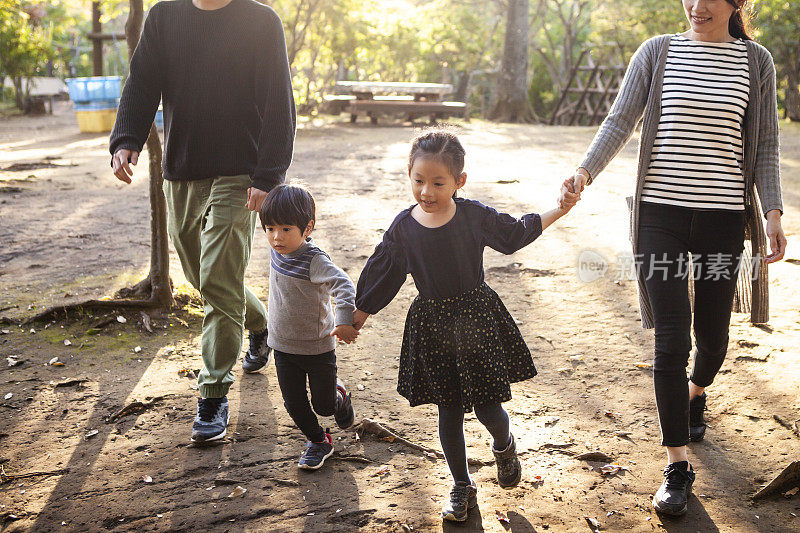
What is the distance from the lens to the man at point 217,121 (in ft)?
11.1

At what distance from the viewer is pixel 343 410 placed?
332 cm

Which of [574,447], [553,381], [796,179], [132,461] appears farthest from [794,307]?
[796,179]

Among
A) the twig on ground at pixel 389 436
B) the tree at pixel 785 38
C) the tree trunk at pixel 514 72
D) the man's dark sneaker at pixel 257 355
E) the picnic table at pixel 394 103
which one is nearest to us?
the twig on ground at pixel 389 436

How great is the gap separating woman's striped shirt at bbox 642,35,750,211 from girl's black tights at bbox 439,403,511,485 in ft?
3.35

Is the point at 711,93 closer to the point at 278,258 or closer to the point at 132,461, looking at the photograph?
the point at 278,258

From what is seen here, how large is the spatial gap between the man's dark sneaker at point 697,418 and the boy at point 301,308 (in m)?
1.55

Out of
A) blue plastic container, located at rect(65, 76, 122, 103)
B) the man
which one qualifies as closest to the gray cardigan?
the man

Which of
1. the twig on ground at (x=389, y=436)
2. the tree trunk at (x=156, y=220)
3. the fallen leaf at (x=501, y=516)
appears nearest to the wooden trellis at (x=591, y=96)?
the tree trunk at (x=156, y=220)

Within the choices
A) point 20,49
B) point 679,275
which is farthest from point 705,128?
point 20,49

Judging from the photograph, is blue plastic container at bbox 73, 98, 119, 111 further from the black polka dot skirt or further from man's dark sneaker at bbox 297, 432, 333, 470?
the black polka dot skirt

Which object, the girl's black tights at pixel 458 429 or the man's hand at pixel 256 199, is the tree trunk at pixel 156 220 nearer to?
the man's hand at pixel 256 199

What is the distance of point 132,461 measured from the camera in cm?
317

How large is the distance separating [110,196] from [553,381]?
6782mm

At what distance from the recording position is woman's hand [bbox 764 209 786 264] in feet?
9.41
